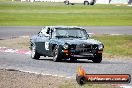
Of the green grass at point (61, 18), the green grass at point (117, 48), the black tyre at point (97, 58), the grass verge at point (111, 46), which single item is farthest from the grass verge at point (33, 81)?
the green grass at point (61, 18)

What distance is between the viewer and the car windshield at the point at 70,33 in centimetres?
2234

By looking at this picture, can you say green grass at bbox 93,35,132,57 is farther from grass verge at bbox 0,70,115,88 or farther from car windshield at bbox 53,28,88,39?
grass verge at bbox 0,70,115,88

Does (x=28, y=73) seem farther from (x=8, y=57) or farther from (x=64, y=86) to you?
(x=8, y=57)

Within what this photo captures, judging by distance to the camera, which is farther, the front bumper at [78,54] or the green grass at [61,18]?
the green grass at [61,18]

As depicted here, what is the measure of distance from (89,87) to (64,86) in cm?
62

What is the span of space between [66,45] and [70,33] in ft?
4.34

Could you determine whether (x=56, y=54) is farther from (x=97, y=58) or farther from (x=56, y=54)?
(x=97, y=58)

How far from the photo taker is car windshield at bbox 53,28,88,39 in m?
22.3

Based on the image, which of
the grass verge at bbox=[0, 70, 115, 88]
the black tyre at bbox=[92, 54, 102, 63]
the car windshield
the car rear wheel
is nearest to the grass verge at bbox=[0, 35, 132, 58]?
the car windshield

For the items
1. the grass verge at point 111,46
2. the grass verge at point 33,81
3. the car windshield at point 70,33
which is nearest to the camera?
the grass verge at point 33,81

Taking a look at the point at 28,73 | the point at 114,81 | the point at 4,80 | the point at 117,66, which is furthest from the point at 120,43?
the point at 114,81

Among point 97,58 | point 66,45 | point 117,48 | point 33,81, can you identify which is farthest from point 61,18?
point 33,81

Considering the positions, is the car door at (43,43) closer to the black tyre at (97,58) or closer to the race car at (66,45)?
the race car at (66,45)

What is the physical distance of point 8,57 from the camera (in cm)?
2384
